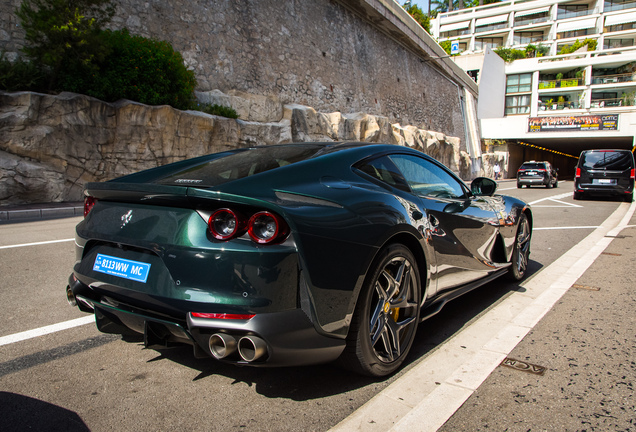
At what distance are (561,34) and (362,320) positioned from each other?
83.3 m

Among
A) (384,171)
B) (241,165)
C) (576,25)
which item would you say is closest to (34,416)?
(241,165)

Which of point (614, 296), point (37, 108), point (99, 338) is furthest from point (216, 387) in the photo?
point (37, 108)

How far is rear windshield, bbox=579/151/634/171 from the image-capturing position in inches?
605

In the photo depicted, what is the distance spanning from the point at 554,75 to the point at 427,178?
2596 inches

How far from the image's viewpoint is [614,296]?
13.6 ft

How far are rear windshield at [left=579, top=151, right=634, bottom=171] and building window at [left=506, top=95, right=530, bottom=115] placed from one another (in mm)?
47173

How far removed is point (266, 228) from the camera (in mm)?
2029

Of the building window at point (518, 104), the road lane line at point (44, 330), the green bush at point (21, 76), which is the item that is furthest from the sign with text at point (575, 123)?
the road lane line at point (44, 330)

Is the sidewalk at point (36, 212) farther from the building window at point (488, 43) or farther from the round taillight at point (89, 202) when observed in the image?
the building window at point (488, 43)

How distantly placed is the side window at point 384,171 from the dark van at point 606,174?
614 inches

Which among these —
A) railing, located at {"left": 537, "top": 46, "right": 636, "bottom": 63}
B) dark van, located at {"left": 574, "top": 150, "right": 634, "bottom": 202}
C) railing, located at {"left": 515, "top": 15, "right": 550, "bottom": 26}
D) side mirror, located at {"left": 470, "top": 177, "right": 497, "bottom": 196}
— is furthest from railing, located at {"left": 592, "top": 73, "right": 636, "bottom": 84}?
side mirror, located at {"left": 470, "top": 177, "right": 497, "bottom": 196}

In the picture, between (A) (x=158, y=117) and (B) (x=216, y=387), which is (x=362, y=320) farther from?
(A) (x=158, y=117)

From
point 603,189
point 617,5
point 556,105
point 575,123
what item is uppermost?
point 617,5

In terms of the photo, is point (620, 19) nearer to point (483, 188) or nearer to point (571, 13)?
point (571, 13)
